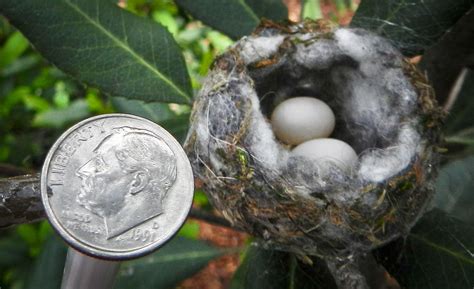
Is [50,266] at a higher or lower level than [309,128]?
lower

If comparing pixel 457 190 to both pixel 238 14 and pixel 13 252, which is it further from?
pixel 13 252

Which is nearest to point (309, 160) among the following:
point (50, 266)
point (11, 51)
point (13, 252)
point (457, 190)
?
point (457, 190)

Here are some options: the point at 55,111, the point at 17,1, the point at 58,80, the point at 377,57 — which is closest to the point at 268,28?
the point at 377,57

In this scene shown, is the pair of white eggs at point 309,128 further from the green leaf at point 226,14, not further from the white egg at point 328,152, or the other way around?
the green leaf at point 226,14

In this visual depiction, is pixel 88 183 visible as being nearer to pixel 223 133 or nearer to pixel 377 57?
pixel 223 133

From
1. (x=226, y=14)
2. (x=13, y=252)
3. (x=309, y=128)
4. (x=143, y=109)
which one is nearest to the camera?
(x=226, y=14)

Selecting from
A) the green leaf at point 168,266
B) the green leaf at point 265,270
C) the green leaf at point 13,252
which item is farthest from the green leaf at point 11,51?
the green leaf at point 265,270

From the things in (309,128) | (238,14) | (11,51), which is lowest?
(11,51)

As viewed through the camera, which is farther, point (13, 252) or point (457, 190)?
point (13, 252)
